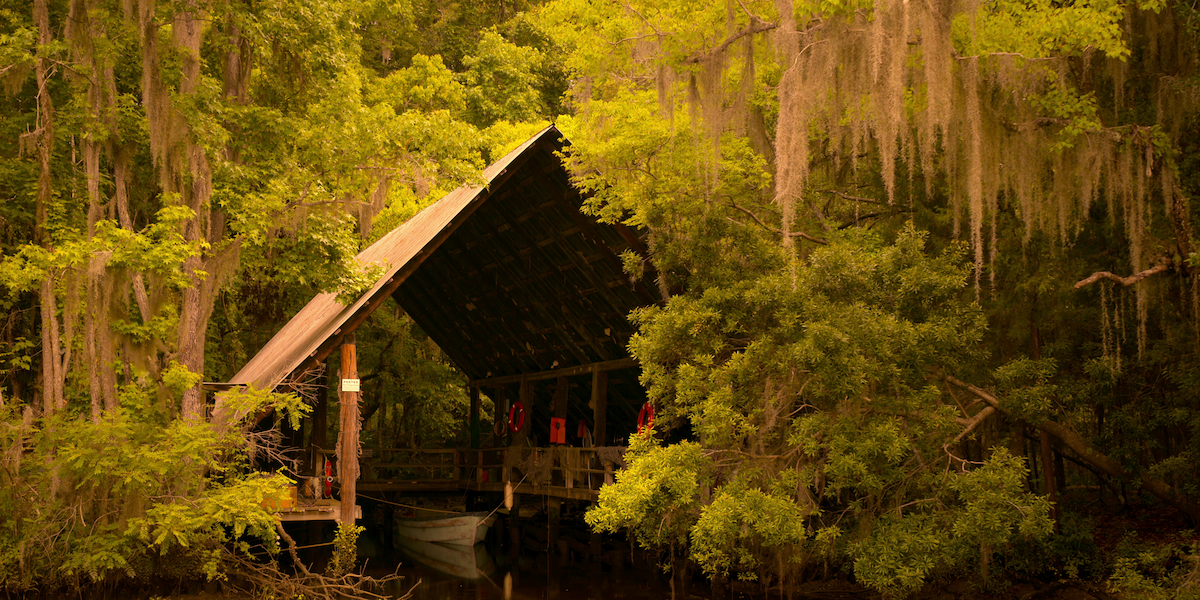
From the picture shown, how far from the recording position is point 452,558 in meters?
19.8

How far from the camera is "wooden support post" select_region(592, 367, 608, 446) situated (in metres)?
17.2

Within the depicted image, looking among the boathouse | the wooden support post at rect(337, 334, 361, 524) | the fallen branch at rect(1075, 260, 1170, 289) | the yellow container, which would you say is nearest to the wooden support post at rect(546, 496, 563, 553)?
the boathouse

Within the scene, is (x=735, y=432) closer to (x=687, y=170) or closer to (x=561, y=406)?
(x=687, y=170)

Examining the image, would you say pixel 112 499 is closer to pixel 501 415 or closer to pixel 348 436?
pixel 348 436

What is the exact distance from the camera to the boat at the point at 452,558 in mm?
18031

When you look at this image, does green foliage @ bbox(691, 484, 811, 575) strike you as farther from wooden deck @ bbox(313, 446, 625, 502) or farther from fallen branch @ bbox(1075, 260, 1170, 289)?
wooden deck @ bbox(313, 446, 625, 502)

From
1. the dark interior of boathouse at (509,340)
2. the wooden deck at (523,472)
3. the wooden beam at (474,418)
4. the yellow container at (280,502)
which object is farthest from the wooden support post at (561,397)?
the yellow container at (280,502)

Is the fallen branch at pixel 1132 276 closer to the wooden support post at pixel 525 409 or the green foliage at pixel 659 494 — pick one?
the green foliage at pixel 659 494

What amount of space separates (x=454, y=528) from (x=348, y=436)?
22.8 ft

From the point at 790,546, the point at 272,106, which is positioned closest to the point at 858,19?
the point at 790,546

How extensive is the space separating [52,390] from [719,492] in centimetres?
889

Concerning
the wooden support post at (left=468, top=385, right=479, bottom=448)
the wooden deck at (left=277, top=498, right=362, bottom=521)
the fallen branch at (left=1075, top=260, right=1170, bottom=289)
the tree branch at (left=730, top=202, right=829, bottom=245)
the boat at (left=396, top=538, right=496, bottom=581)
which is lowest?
the boat at (left=396, top=538, right=496, bottom=581)

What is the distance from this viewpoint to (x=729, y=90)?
12617 millimetres

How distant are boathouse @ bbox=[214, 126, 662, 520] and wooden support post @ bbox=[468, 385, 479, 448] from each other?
3cm
